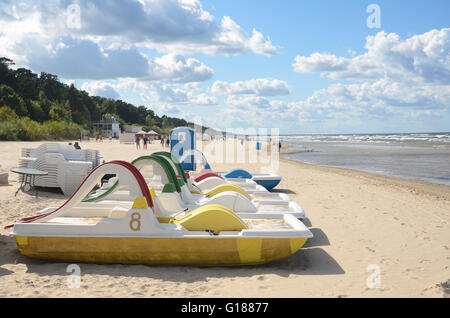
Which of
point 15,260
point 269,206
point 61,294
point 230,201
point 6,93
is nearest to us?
point 61,294

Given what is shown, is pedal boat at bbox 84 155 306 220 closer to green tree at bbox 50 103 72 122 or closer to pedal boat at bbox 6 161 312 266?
pedal boat at bbox 6 161 312 266

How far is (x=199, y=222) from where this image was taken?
5418 mm

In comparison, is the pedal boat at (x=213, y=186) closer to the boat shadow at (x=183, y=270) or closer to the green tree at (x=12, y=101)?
the boat shadow at (x=183, y=270)

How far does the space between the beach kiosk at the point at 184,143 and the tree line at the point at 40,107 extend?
101 feet

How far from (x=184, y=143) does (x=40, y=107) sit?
5326cm

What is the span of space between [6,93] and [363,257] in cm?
5753

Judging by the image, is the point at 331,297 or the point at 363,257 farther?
the point at 363,257

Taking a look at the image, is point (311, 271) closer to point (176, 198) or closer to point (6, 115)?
point (176, 198)

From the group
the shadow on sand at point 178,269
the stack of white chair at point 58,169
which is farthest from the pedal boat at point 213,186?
the shadow on sand at point 178,269

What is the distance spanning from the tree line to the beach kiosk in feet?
101

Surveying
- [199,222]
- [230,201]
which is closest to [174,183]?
[230,201]

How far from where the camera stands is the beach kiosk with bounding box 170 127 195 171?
44.3 ft

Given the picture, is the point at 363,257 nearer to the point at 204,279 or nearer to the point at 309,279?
the point at 309,279

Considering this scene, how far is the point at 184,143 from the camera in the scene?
1355cm
